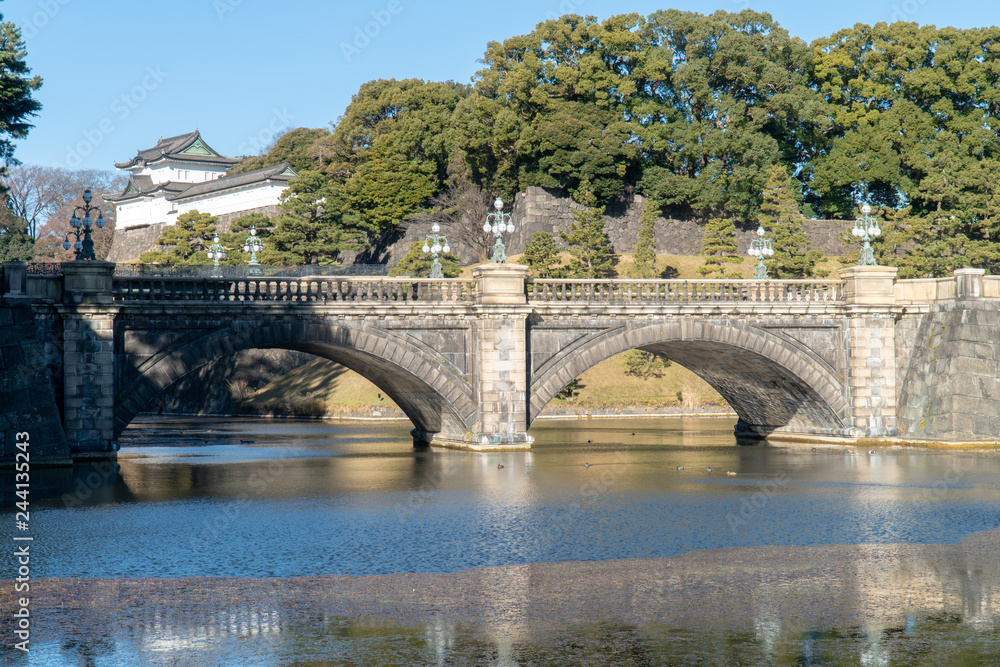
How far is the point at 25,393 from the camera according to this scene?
31.8m

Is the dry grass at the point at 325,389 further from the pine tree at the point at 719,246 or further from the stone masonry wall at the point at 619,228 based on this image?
the pine tree at the point at 719,246

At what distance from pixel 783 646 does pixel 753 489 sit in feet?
54.1

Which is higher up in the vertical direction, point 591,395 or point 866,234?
point 866,234

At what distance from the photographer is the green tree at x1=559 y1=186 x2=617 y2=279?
70875 mm

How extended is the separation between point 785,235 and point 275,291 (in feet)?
140

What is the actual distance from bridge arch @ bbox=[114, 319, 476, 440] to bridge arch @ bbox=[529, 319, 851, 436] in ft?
10.9

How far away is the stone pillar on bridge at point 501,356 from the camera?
38.0 m

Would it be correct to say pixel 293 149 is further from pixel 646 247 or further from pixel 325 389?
pixel 646 247

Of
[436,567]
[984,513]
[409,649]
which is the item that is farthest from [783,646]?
[984,513]

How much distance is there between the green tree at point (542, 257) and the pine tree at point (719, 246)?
411 inches
